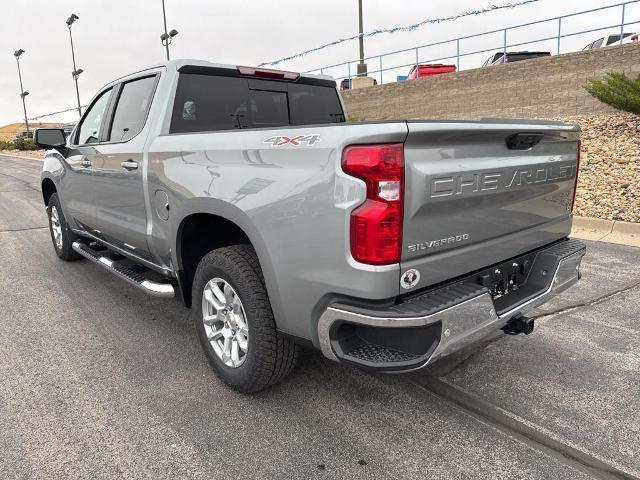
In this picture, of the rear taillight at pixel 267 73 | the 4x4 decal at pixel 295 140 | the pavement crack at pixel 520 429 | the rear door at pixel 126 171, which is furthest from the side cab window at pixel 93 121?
the pavement crack at pixel 520 429

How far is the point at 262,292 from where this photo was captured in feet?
8.87

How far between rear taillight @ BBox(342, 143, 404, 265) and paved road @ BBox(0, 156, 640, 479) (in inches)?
41.0

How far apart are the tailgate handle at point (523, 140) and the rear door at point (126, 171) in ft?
7.92

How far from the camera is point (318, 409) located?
9.34ft

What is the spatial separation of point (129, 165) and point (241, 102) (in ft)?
3.14

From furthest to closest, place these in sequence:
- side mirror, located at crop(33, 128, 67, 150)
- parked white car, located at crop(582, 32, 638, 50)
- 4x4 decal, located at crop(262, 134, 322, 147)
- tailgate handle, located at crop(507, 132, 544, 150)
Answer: parked white car, located at crop(582, 32, 638, 50) < side mirror, located at crop(33, 128, 67, 150) < tailgate handle, located at crop(507, 132, 544, 150) < 4x4 decal, located at crop(262, 134, 322, 147)

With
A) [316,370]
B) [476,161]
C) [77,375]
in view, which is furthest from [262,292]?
[77,375]

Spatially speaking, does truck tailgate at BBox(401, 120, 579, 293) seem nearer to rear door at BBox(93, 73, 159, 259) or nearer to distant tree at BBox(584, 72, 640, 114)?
rear door at BBox(93, 73, 159, 259)

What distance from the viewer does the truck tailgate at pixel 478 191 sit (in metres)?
2.20

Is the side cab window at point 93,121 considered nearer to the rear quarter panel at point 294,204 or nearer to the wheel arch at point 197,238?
the wheel arch at point 197,238

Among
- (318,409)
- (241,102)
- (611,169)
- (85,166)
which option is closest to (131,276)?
(85,166)

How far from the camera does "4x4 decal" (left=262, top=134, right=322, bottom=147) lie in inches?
90.0

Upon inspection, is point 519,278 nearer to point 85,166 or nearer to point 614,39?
point 85,166

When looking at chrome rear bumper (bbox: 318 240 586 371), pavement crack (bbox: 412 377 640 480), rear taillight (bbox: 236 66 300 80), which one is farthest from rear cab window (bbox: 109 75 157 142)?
pavement crack (bbox: 412 377 640 480)
